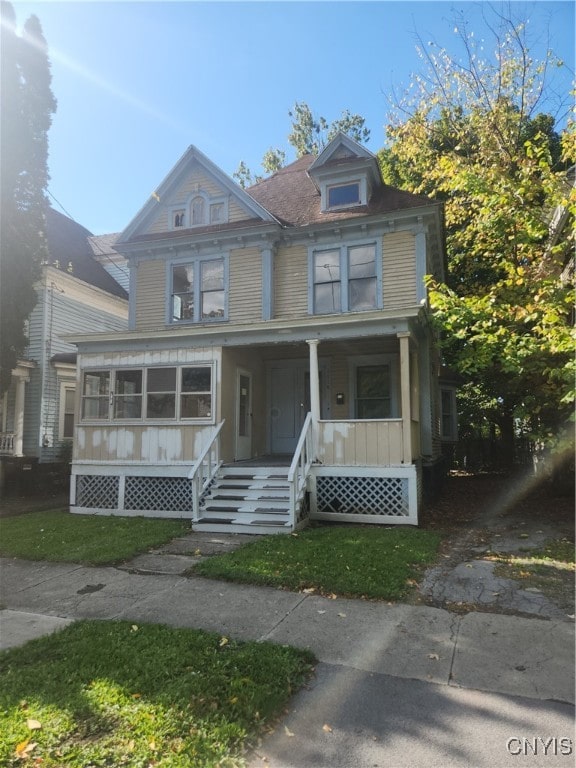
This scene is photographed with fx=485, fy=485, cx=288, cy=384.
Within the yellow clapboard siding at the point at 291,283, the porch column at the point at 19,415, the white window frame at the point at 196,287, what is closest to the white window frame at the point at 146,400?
the white window frame at the point at 196,287

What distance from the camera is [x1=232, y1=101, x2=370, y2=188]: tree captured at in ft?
87.5

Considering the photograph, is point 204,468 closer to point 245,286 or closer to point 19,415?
point 245,286

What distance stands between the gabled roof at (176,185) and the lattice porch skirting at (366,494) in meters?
6.67

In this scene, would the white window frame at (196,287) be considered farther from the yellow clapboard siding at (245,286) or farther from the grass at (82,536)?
the grass at (82,536)

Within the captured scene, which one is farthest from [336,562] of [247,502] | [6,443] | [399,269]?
[6,443]

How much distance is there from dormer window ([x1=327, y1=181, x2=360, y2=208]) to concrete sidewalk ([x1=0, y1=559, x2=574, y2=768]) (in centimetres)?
970

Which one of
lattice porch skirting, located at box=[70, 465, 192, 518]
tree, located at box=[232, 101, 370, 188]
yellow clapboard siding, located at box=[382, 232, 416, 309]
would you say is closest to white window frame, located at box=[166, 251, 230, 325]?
yellow clapboard siding, located at box=[382, 232, 416, 309]

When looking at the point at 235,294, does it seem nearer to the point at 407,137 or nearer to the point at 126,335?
the point at 126,335

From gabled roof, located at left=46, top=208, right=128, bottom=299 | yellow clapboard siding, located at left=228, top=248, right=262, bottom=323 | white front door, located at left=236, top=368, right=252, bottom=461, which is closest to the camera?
white front door, located at left=236, top=368, right=252, bottom=461

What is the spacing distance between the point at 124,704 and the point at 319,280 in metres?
10.0

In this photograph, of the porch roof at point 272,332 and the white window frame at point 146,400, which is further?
the white window frame at point 146,400

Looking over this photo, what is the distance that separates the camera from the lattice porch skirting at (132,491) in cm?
1009

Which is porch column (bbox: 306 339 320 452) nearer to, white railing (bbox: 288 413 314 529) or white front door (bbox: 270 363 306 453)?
white railing (bbox: 288 413 314 529)

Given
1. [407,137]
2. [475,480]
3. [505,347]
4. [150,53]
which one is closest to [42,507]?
[150,53]
